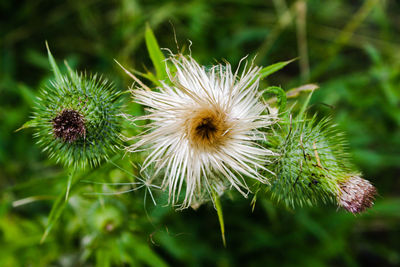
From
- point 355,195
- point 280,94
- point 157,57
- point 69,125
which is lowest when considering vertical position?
point 69,125

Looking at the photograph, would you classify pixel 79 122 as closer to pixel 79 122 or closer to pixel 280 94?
pixel 79 122

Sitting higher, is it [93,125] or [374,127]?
[374,127]

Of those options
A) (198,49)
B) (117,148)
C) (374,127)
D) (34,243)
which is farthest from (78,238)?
(374,127)

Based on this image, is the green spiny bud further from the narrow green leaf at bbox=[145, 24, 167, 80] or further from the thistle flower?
the thistle flower

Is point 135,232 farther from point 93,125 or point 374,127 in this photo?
point 374,127

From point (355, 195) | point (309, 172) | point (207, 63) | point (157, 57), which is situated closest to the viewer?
point (355, 195)

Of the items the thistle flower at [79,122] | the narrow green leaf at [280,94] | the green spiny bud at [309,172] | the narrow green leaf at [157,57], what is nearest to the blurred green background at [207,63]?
the thistle flower at [79,122]

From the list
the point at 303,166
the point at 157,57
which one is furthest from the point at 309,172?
the point at 157,57

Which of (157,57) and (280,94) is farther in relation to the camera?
(157,57)

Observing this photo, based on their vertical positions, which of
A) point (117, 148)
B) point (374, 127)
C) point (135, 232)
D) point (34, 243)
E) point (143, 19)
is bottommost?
point (34, 243)
